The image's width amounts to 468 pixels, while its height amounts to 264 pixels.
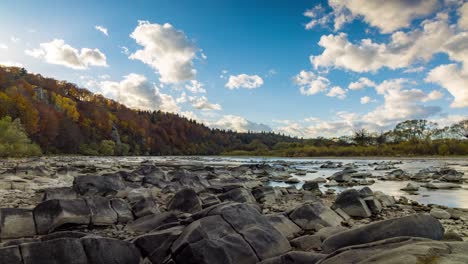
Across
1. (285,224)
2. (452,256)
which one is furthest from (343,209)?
(452,256)

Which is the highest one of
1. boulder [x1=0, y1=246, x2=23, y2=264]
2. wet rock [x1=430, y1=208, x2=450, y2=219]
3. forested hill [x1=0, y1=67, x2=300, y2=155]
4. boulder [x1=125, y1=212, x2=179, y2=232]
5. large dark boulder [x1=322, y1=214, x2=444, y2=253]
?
forested hill [x1=0, y1=67, x2=300, y2=155]

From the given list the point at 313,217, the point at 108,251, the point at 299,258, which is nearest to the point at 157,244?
the point at 108,251

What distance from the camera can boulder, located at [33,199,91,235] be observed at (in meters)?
8.77

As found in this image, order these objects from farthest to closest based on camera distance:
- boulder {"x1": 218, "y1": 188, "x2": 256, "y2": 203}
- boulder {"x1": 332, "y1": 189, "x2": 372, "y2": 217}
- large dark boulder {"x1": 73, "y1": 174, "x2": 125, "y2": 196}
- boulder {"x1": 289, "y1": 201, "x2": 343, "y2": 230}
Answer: large dark boulder {"x1": 73, "y1": 174, "x2": 125, "y2": 196}, boulder {"x1": 218, "y1": 188, "x2": 256, "y2": 203}, boulder {"x1": 332, "y1": 189, "x2": 372, "y2": 217}, boulder {"x1": 289, "y1": 201, "x2": 343, "y2": 230}

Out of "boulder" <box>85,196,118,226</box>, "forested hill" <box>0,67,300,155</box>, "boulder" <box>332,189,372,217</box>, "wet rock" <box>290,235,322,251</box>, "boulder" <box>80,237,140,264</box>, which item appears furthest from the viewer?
"forested hill" <box>0,67,300,155</box>

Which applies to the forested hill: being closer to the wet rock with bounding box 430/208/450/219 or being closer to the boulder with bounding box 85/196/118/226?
the boulder with bounding box 85/196/118/226

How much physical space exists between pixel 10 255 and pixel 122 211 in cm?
531

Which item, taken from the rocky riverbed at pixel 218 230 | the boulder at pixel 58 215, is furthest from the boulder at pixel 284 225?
the boulder at pixel 58 215

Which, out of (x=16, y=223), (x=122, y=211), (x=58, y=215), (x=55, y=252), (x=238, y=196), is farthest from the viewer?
(x=238, y=196)

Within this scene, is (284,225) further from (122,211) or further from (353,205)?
(122,211)

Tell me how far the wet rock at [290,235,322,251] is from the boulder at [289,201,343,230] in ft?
6.02

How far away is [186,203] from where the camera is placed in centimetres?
1174

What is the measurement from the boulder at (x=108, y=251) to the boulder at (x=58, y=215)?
141 inches

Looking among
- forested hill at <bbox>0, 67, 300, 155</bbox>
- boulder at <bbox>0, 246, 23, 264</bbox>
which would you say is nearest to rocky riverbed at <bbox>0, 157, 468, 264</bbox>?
boulder at <bbox>0, 246, 23, 264</bbox>
